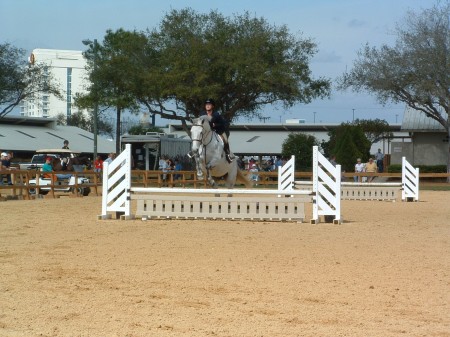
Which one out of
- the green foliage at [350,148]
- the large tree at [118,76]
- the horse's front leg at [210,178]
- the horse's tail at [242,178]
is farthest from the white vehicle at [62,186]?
the green foliage at [350,148]

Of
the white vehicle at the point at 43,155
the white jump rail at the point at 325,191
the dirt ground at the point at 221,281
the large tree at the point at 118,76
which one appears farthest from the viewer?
the large tree at the point at 118,76

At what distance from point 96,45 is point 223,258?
58.6 meters

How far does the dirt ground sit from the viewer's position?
677 centimetres

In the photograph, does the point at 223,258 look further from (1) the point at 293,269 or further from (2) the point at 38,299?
(2) the point at 38,299

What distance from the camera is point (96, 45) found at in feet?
221

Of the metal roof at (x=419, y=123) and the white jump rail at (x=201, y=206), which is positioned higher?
the metal roof at (x=419, y=123)

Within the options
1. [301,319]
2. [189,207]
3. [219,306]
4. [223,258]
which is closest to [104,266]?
[223,258]

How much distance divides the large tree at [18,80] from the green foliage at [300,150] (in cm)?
1713

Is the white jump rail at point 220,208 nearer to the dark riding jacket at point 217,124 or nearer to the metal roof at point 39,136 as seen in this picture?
the dark riding jacket at point 217,124

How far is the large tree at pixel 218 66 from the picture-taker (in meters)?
→ 49.1

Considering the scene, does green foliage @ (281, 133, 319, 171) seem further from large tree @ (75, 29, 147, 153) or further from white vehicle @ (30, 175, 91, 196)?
white vehicle @ (30, 175, 91, 196)

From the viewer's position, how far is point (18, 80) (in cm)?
5822

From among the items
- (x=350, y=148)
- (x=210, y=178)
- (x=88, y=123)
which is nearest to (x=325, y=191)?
(x=210, y=178)

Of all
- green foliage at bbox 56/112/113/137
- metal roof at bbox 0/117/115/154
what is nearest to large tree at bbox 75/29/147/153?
metal roof at bbox 0/117/115/154
